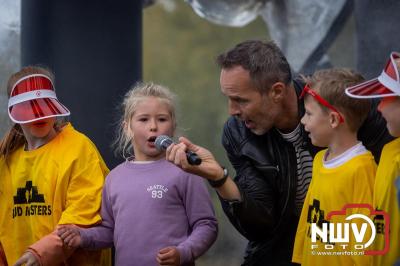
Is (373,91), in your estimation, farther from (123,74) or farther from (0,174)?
(123,74)

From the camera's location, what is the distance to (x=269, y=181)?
12.1ft

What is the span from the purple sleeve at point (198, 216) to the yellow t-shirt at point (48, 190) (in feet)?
1.37

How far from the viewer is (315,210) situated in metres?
3.35

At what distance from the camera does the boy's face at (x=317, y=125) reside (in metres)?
3.40

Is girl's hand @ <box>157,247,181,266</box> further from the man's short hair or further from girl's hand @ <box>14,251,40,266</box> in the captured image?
the man's short hair

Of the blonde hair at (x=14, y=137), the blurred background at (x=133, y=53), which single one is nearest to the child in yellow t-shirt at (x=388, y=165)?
the blurred background at (x=133, y=53)

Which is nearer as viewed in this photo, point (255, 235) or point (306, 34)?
point (255, 235)

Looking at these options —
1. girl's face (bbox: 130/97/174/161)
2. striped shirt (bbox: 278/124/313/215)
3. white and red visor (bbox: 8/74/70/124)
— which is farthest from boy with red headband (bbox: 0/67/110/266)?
striped shirt (bbox: 278/124/313/215)

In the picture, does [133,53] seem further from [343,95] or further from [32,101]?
[343,95]

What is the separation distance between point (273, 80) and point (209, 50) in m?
2.76

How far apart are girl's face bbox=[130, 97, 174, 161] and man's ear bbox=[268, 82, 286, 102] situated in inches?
16.9

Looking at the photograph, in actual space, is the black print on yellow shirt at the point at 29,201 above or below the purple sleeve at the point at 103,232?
above

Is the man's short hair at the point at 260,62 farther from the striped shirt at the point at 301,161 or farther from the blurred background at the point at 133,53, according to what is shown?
the blurred background at the point at 133,53

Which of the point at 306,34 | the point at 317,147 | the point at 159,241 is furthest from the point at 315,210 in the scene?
the point at 306,34
